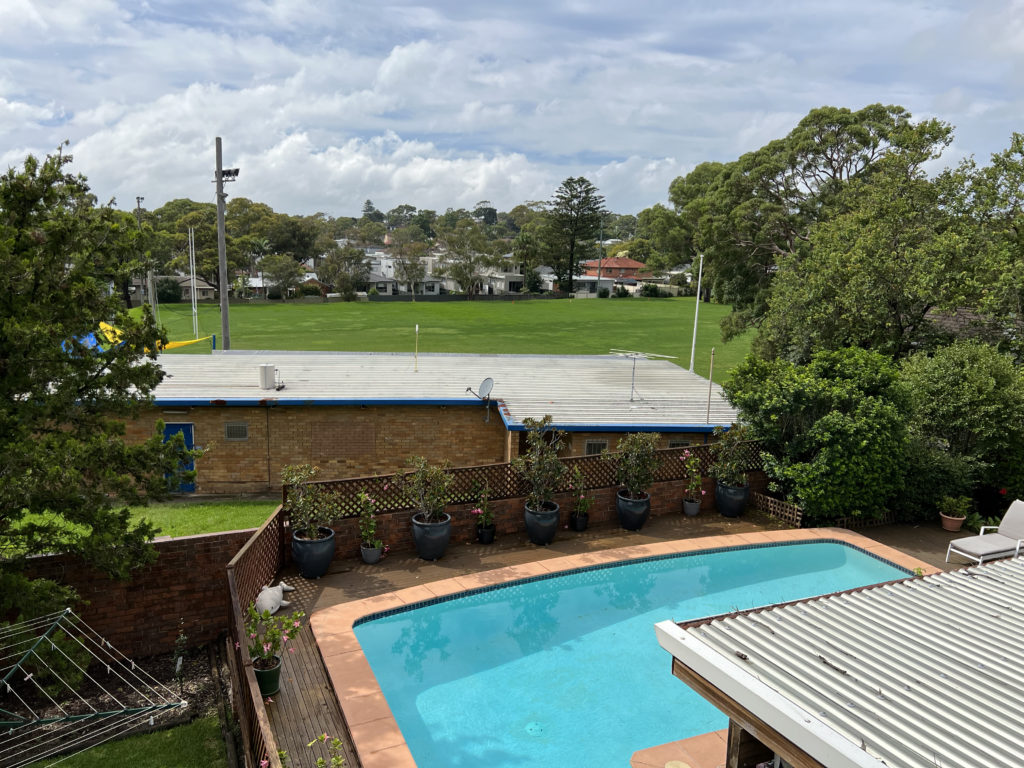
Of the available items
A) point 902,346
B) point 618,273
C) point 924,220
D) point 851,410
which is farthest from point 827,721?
point 618,273

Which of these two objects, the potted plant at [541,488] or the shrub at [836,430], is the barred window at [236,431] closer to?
the potted plant at [541,488]

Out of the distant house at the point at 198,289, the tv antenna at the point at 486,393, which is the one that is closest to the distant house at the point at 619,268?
the distant house at the point at 198,289

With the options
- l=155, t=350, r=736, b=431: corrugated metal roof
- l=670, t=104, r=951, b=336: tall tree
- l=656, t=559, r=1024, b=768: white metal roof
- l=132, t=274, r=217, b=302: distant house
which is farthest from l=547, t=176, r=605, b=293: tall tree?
l=656, t=559, r=1024, b=768: white metal roof

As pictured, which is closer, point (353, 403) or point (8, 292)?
point (8, 292)

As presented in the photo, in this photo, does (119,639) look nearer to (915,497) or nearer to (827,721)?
(827,721)

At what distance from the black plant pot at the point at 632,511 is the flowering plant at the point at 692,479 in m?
1.29

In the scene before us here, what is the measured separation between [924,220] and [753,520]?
32.4ft

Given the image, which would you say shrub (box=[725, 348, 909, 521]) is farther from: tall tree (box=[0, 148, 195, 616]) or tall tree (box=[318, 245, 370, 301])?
tall tree (box=[318, 245, 370, 301])

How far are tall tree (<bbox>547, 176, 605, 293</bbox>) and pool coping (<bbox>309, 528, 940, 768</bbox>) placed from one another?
228ft

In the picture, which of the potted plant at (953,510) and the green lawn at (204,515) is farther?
the green lawn at (204,515)

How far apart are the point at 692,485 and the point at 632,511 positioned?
5.49 ft

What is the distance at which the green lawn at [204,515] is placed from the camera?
13.5 meters

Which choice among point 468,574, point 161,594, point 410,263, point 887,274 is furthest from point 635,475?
point 410,263

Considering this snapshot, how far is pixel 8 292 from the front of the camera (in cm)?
667
